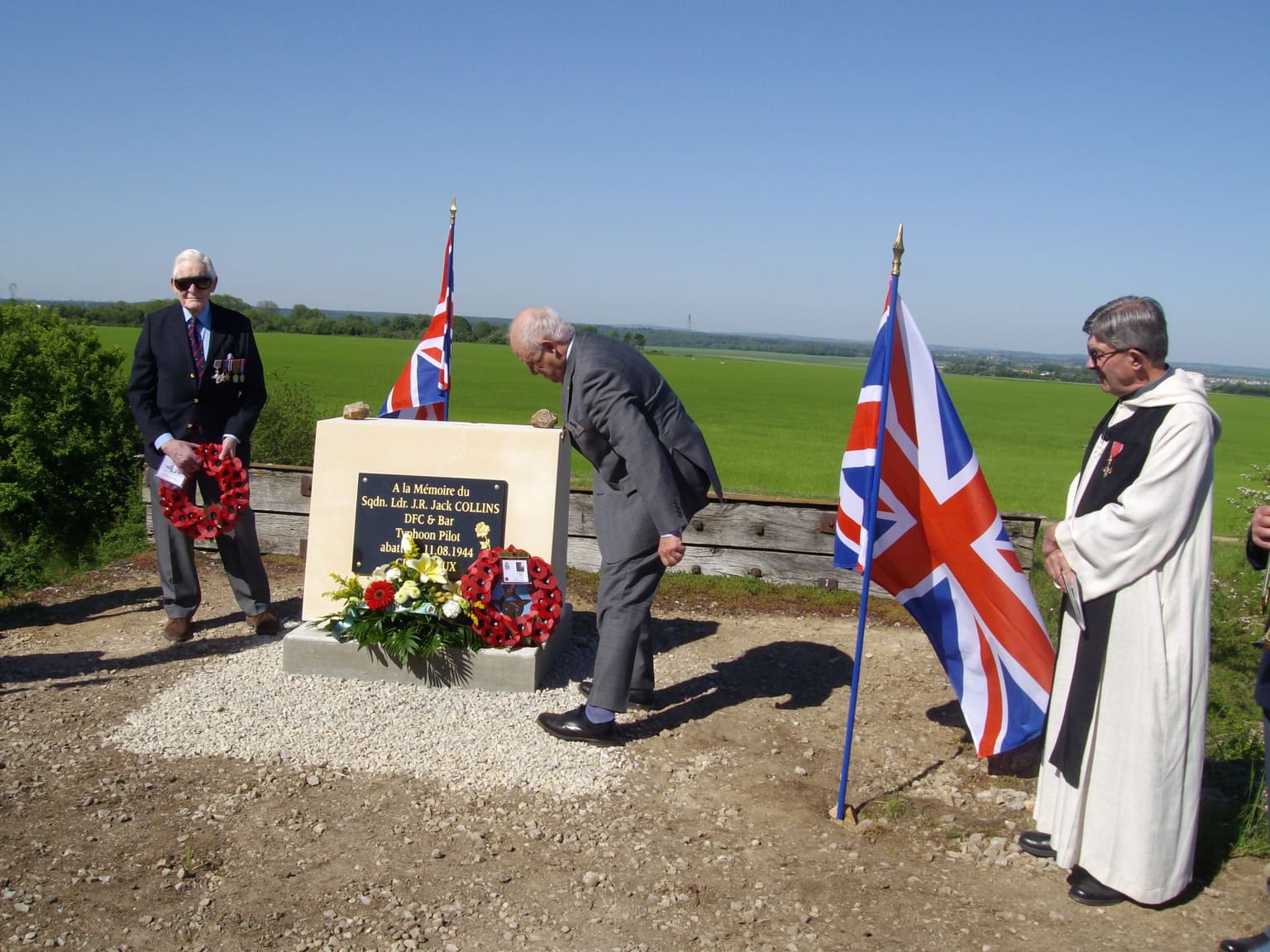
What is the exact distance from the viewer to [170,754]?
198 inches

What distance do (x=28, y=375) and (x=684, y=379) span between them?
28.1 meters

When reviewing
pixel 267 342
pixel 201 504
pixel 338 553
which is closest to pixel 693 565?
pixel 338 553

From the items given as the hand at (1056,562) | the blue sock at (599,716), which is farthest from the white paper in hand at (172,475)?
the hand at (1056,562)

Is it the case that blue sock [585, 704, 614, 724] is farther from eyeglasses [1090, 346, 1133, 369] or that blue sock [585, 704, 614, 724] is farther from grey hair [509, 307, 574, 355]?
eyeglasses [1090, 346, 1133, 369]

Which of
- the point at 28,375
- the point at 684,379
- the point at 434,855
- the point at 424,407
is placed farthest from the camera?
the point at 684,379

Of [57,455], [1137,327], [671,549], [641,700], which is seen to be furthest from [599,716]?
[57,455]

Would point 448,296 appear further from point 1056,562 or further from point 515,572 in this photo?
point 1056,562

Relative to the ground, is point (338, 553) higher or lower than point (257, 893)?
higher

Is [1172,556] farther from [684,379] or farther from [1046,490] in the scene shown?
[684,379]

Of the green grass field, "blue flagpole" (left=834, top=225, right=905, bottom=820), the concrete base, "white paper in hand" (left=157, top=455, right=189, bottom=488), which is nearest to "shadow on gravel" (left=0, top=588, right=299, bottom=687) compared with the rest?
the concrete base

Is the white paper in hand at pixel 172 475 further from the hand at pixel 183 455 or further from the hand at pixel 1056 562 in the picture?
the hand at pixel 1056 562

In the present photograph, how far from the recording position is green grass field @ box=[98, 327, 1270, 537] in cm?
1369

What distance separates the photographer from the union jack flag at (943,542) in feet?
15.1

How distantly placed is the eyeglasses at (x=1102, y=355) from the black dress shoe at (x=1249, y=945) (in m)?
2.06
